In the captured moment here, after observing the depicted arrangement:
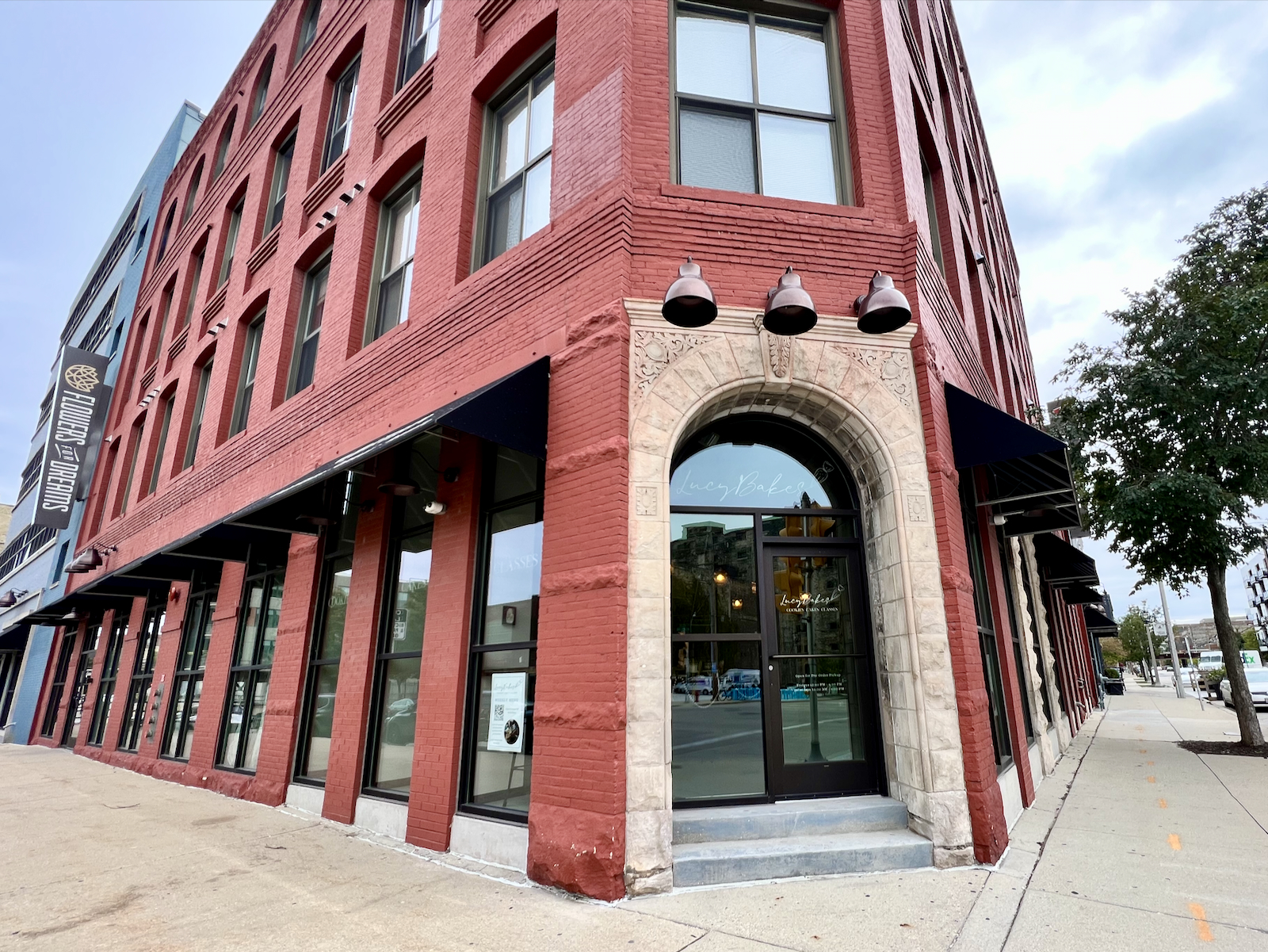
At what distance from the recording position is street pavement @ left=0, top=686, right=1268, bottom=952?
4102 mm

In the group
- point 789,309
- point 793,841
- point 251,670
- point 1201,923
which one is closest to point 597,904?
point 793,841

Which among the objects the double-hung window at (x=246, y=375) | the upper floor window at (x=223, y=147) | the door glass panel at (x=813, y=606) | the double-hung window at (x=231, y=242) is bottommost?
the door glass panel at (x=813, y=606)

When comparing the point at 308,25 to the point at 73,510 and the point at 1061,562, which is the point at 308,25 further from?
the point at 1061,562

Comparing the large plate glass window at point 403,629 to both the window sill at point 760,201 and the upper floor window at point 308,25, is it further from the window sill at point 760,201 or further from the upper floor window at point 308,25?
the upper floor window at point 308,25

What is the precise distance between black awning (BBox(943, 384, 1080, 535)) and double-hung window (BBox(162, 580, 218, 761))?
1193 centimetres

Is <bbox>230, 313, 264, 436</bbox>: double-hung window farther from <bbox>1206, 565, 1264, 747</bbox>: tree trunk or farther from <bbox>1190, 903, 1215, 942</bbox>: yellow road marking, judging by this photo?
<bbox>1206, 565, 1264, 747</bbox>: tree trunk

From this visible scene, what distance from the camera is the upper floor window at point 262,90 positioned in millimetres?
15891

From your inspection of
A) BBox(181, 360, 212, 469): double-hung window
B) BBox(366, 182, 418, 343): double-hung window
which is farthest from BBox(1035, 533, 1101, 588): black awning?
BBox(181, 360, 212, 469): double-hung window

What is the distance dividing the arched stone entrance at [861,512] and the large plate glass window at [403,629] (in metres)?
2.62

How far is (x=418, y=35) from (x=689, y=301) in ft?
28.7

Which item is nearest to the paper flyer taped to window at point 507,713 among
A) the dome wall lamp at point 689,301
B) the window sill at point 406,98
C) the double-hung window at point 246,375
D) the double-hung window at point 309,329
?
the dome wall lamp at point 689,301

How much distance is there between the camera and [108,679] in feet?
53.6

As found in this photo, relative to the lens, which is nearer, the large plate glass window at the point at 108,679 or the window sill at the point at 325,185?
the window sill at the point at 325,185

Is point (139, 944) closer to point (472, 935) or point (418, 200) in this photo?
Answer: point (472, 935)
